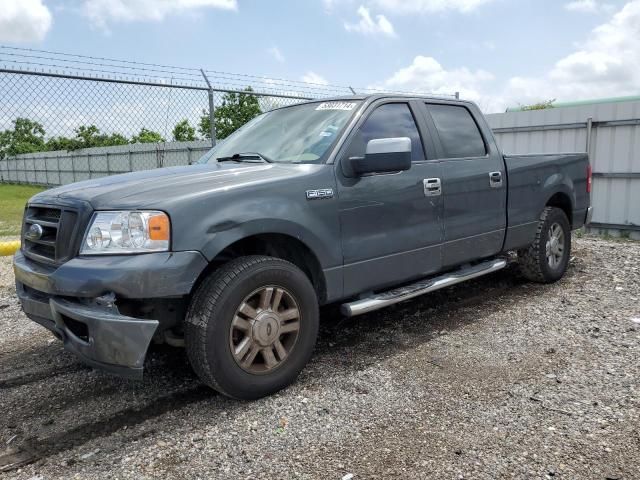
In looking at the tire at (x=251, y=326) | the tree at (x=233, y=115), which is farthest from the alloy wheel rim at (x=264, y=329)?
the tree at (x=233, y=115)

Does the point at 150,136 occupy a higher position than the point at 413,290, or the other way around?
the point at 150,136

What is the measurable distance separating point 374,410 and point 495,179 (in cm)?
264

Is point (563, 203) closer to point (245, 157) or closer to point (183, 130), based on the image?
point (245, 157)

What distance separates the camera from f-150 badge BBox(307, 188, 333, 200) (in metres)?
3.46

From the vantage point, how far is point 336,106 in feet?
13.5

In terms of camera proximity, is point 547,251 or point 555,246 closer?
point 547,251

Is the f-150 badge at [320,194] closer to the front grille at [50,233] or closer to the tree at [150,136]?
the front grille at [50,233]

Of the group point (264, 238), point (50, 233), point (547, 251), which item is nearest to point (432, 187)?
point (264, 238)

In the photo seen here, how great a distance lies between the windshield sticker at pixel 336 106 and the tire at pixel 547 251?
2.62 metres

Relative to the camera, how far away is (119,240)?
9.50ft

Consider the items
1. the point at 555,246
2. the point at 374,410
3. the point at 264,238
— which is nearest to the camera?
the point at 374,410

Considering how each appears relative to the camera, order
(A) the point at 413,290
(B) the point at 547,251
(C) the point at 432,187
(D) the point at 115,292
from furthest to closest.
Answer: (B) the point at 547,251 < (C) the point at 432,187 < (A) the point at 413,290 < (D) the point at 115,292

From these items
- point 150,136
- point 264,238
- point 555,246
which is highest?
point 150,136

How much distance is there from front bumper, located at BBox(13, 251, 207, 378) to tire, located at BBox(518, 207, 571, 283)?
3.85m
